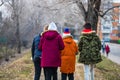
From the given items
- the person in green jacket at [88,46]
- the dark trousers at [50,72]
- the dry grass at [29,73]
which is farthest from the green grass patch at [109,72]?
the dark trousers at [50,72]

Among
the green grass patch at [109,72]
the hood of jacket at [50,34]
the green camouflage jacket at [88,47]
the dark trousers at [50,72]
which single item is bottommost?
the green grass patch at [109,72]

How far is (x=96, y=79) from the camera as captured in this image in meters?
16.2

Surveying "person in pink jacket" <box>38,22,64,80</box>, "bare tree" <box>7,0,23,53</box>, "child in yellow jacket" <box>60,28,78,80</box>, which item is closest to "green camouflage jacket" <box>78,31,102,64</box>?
"child in yellow jacket" <box>60,28,78,80</box>

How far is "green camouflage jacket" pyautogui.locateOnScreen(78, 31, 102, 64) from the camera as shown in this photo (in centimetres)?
1165

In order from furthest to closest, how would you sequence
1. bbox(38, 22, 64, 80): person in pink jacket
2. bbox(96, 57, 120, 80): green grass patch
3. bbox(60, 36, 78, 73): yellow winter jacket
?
bbox(96, 57, 120, 80): green grass patch, bbox(60, 36, 78, 73): yellow winter jacket, bbox(38, 22, 64, 80): person in pink jacket

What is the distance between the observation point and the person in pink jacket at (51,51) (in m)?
10.2

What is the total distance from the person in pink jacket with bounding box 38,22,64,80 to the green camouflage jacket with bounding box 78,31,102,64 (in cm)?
147

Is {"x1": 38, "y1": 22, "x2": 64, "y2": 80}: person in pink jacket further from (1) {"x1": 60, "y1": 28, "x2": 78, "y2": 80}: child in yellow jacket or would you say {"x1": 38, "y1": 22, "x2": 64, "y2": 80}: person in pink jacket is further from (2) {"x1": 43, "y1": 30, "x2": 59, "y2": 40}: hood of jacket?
(1) {"x1": 60, "y1": 28, "x2": 78, "y2": 80}: child in yellow jacket

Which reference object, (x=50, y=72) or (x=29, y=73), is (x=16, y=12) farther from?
(x=50, y=72)

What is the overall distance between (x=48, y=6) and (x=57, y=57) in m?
15.6

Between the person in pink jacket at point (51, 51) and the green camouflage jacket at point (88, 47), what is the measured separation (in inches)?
58.1

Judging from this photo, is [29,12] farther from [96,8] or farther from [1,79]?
[1,79]

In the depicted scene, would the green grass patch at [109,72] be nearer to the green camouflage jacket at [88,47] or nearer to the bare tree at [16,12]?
the green camouflage jacket at [88,47]

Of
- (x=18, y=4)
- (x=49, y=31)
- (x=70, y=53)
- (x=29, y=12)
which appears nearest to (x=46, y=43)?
(x=49, y=31)
